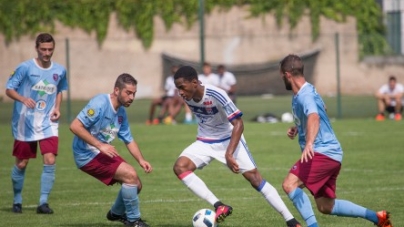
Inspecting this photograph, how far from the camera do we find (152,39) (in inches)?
1449

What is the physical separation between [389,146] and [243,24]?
1940cm

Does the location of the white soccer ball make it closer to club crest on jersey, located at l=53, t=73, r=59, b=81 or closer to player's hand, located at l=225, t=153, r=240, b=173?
club crest on jersey, located at l=53, t=73, r=59, b=81

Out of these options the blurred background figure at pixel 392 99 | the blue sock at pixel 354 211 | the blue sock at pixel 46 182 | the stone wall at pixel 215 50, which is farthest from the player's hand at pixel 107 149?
the stone wall at pixel 215 50

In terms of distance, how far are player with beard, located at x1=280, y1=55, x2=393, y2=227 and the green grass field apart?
0.99 m

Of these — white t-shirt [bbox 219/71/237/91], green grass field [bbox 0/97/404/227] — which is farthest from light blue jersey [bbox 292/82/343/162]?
white t-shirt [bbox 219/71/237/91]

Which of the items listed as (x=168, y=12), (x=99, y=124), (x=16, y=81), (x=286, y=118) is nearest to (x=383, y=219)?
(x=99, y=124)

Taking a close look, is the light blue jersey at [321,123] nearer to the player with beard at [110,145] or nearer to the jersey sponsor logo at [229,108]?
the jersey sponsor logo at [229,108]

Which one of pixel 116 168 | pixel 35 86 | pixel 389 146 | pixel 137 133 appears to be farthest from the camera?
pixel 137 133

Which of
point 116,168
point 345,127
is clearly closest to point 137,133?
point 345,127

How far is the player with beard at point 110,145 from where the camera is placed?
9.74 metres

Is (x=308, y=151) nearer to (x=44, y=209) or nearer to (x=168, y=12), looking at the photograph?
(x=44, y=209)

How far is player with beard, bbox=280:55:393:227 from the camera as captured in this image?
8789 millimetres

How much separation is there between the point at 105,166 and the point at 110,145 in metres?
0.45

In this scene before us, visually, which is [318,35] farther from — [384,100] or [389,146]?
[389,146]
